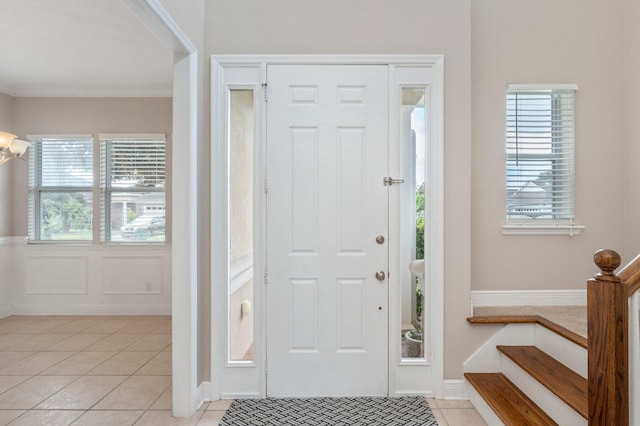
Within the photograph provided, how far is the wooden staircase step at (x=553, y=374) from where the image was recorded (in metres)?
1.84

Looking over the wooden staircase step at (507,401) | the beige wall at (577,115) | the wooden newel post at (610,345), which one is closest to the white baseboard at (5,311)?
the wooden staircase step at (507,401)

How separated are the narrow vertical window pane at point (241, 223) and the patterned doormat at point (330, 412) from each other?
34cm

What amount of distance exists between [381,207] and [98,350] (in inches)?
122

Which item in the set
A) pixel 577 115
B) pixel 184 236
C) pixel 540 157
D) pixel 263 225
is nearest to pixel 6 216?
pixel 184 236

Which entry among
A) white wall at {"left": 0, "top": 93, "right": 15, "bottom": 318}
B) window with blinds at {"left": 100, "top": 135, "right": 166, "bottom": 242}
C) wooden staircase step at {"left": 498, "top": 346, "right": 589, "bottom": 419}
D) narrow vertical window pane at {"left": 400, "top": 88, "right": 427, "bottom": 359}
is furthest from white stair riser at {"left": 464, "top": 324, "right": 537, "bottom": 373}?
white wall at {"left": 0, "top": 93, "right": 15, "bottom": 318}

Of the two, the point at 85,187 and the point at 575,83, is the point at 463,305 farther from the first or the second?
the point at 85,187

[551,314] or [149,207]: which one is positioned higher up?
[149,207]

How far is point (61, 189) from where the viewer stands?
4742mm

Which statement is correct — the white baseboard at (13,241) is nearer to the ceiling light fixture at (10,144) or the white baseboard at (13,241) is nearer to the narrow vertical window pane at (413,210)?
the ceiling light fixture at (10,144)

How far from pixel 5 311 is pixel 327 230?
4749 mm

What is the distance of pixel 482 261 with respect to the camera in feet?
9.38

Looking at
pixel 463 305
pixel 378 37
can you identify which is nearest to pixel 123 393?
pixel 463 305

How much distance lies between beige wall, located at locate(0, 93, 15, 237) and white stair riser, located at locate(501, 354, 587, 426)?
576cm

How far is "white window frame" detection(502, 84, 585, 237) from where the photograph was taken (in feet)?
9.34
